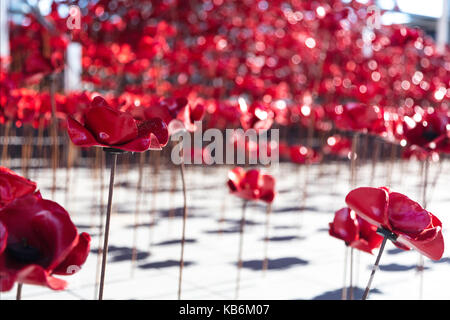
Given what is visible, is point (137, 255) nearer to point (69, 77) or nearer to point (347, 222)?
point (347, 222)

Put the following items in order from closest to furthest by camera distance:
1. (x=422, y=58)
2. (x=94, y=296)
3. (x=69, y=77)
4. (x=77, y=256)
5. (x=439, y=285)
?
1. (x=77, y=256)
2. (x=94, y=296)
3. (x=439, y=285)
4. (x=422, y=58)
5. (x=69, y=77)

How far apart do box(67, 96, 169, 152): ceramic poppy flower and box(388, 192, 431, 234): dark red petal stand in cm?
35

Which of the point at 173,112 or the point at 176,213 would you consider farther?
the point at 176,213

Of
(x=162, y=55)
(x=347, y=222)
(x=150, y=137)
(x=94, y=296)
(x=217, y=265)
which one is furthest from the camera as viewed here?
(x=162, y=55)

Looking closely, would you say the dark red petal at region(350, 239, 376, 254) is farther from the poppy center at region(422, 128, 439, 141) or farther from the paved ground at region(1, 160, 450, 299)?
the paved ground at region(1, 160, 450, 299)

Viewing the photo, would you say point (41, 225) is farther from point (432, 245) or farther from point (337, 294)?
point (337, 294)

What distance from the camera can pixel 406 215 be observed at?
771mm

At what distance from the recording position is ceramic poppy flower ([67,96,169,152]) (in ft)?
2.55

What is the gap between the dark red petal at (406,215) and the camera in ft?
2.50

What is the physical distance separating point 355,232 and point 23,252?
64 centimetres

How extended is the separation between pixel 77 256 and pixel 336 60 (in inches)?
182

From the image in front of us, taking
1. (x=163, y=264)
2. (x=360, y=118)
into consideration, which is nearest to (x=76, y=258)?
(x=360, y=118)

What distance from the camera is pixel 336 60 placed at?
196 inches
